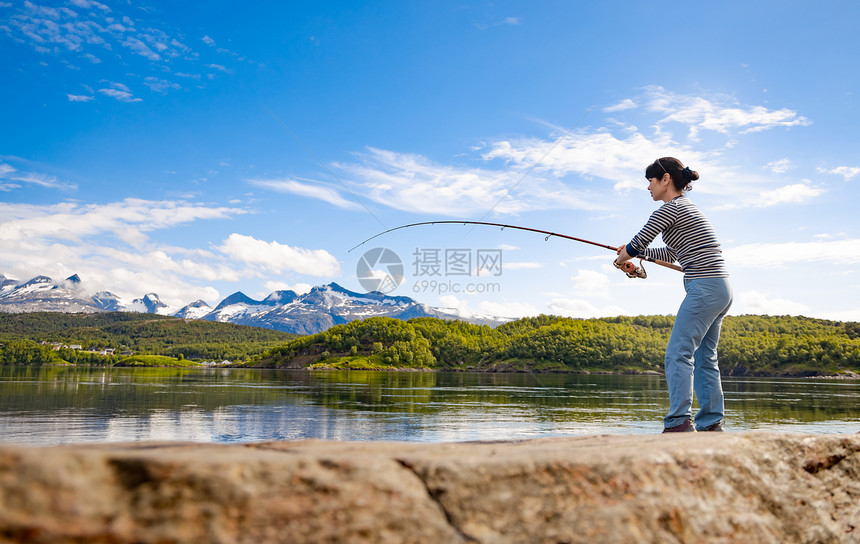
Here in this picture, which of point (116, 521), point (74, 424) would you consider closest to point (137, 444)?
point (116, 521)

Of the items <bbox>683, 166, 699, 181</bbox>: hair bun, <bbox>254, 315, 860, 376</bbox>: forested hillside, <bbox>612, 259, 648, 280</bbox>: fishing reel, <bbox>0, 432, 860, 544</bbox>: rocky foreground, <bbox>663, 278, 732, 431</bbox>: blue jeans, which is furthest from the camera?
<bbox>254, 315, 860, 376</bbox>: forested hillside

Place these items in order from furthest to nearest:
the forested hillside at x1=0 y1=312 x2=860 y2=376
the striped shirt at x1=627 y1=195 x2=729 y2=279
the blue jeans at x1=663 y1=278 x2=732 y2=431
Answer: the forested hillside at x1=0 y1=312 x2=860 y2=376
the striped shirt at x1=627 y1=195 x2=729 y2=279
the blue jeans at x1=663 y1=278 x2=732 y2=431

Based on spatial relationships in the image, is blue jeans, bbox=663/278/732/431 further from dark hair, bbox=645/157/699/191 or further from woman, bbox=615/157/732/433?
dark hair, bbox=645/157/699/191

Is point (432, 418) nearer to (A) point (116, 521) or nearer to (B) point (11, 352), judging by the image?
(A) point (116, 521)

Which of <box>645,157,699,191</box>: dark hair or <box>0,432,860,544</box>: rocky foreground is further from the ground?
<box>645,157,699,191</box>: dark hair

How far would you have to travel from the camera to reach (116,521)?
218cm

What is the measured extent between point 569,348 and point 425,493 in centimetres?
15689

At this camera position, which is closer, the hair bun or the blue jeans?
the blue jeans

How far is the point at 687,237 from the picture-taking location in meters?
6.02

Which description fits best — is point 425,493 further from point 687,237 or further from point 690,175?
point 690,175

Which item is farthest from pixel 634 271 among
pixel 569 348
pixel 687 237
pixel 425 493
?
pixel 569 348

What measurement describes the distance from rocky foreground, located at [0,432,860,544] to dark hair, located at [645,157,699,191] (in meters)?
3.06

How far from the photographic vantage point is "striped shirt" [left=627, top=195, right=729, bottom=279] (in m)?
5.89

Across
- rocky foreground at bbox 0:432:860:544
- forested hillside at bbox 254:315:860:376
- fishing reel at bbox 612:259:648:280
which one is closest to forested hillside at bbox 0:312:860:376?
forested hillside at bbox 254:315:860:376
